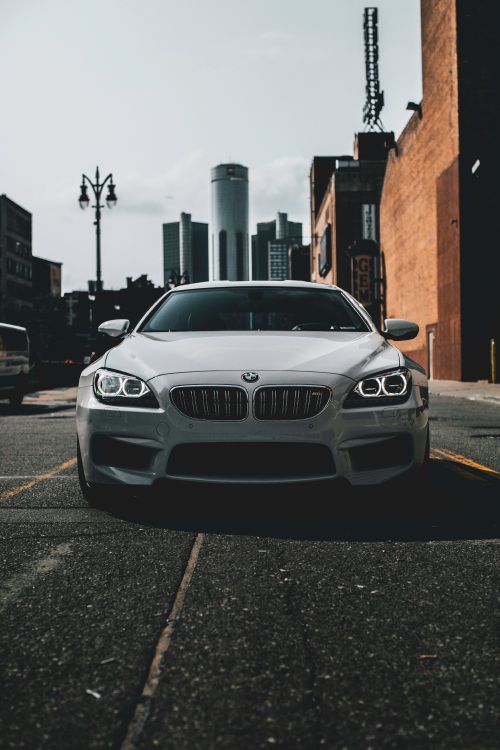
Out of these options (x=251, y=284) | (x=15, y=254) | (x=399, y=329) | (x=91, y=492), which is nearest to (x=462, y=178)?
(x=251, y=284)

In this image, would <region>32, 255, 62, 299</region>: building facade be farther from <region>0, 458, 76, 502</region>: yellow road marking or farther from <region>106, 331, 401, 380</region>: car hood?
<region>106, 331, 401, 380</region>: car hood

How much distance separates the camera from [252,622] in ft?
10.4

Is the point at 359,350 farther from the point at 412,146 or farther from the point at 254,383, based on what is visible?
the point at 412,146

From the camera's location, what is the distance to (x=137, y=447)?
480 cm

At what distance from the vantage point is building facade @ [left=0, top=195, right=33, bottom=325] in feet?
350

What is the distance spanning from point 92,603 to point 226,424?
58.9 inches

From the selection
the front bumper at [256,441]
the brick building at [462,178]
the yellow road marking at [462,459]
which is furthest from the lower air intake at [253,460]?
the brick building at [462,178]

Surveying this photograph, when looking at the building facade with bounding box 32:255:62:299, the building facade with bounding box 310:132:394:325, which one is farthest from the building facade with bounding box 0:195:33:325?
the building facade with bounding box 310:132:394:325

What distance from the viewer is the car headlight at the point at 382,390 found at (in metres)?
4.82

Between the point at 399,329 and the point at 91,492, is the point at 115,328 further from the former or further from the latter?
the point at 399,329

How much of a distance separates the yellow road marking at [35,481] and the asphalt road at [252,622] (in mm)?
435

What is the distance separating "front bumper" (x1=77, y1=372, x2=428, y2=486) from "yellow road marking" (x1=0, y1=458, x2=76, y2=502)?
1.64 meters

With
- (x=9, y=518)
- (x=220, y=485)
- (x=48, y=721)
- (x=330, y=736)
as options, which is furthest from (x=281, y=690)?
(x=9, y=518)

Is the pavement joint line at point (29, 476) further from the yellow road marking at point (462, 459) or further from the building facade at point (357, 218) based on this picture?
the building facade at point (357, 218)
